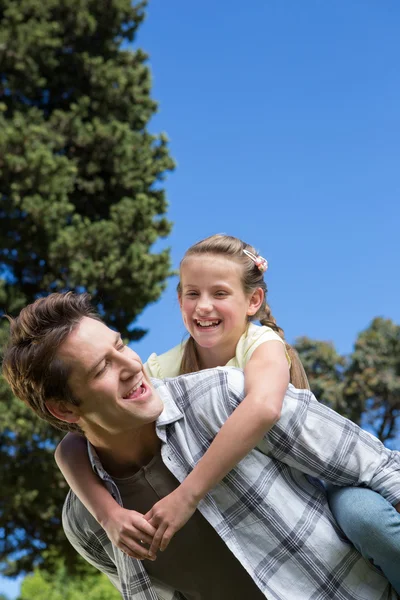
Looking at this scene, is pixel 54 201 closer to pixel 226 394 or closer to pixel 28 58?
pixel 28 58

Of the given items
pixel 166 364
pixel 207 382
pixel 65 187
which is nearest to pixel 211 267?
pixel 166 364

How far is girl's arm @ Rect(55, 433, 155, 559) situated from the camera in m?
1.96

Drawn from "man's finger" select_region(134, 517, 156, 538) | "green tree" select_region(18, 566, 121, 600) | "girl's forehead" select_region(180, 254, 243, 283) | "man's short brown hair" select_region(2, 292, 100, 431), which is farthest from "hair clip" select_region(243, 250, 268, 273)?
"green tree" select_region(18, 566, 121, 600)

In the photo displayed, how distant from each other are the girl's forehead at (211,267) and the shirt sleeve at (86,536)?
980mm

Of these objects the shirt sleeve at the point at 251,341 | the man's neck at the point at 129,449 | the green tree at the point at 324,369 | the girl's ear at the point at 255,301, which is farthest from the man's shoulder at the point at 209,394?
the green tree at the point at 324,369

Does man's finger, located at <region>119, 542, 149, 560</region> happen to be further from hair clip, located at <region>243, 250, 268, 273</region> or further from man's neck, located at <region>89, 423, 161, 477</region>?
hair clip, located at <region>243, 250, 268, 273</region>

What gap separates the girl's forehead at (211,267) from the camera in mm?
2949

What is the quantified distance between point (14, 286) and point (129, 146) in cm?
289

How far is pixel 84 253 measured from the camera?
12.0 meters

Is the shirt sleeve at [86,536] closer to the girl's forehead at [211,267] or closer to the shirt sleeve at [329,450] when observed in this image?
the shirt sleeve at [329,450]

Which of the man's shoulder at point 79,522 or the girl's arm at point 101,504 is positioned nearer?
the girl's arm at point 101,504

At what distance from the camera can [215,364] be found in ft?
9.91

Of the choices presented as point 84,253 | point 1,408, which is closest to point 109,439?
point 1,408

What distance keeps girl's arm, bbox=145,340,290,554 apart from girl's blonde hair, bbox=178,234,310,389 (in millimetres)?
964
